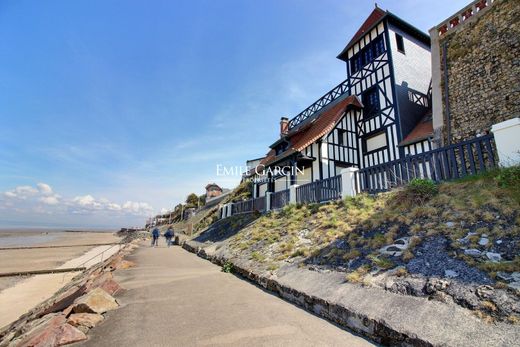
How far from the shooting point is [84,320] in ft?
11.1

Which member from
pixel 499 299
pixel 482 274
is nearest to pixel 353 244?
pixel 482 274

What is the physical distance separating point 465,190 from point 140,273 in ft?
28.5

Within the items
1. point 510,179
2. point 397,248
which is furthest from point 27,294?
point 510,179

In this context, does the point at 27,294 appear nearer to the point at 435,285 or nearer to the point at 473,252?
the point at 435,285

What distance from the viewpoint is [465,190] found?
5176 mm

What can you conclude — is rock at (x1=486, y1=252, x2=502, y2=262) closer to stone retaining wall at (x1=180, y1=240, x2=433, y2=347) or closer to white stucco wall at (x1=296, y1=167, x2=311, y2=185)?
stone retaining wall at (x1=180, y1=240, x2=433, y2=347)

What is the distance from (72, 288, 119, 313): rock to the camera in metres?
3.69

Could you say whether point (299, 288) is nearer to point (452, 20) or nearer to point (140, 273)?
point (140, 273)

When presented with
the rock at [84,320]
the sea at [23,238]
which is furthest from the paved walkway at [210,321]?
the sea at [23,238]

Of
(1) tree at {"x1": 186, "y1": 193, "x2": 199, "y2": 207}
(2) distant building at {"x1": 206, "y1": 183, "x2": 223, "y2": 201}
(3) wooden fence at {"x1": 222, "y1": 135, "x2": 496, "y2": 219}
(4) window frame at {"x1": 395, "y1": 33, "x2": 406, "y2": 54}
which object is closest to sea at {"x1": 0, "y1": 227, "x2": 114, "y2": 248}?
(1) tree at {"x1": 186, "y1": 193, "x2": 199, "y2": 207}

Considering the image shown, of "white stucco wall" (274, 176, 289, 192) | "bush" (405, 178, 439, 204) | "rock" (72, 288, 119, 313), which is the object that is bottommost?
"rock" (72, 288, 119, 313)

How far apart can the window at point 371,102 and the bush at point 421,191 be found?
35.8 ft

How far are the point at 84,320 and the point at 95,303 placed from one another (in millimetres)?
546

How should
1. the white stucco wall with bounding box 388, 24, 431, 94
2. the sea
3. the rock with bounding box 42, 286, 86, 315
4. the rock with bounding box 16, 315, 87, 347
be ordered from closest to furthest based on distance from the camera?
the rock with bounding box 16, 315, 87, 347, the rock with bounding box 42, 286, 86, 315, the white stucco wall with bounding box 388, 24, 431, 94, the sea
